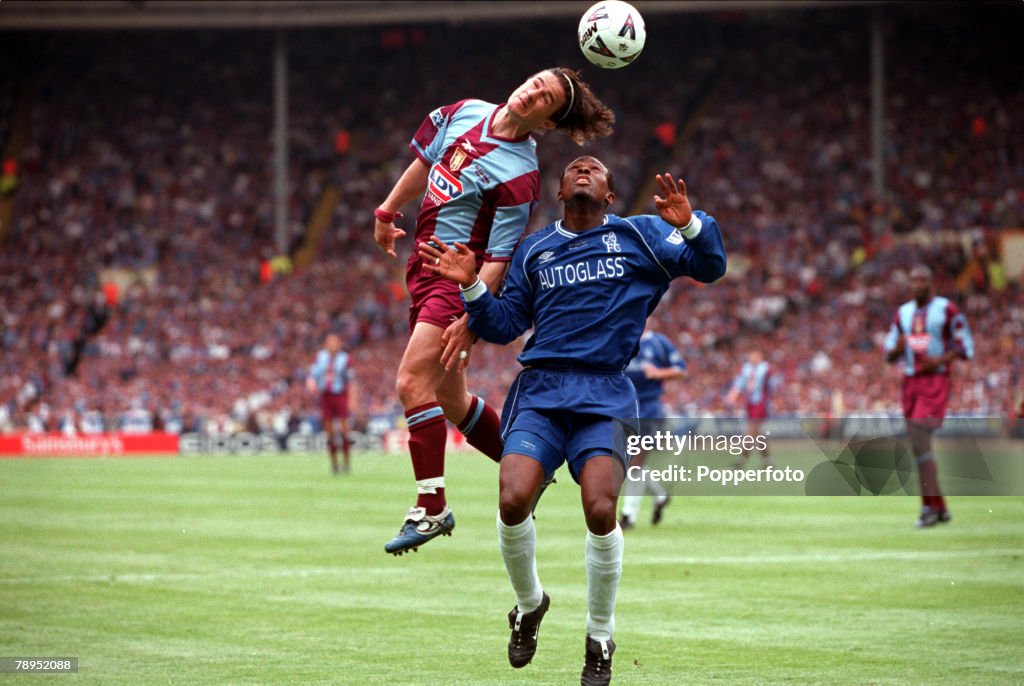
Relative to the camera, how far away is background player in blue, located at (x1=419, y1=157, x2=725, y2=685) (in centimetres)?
683

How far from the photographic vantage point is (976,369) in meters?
30.6

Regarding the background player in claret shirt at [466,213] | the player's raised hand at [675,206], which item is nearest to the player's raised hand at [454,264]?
the background player in claret shirt at [466,213]

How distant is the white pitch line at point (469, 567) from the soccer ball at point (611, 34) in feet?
17.3

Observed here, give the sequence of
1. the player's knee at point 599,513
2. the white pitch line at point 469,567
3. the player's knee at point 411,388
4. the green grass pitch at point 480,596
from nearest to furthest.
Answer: the player's knee at point 599,513, the green grass pitch at point 480,596, the player's knee at point 411,388, the white pitch line at point 469,567

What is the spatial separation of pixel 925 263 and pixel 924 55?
800 centimetres

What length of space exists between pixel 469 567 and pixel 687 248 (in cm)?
552

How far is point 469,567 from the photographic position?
11797 millimetres

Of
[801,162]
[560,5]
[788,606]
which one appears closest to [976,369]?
[801,162]

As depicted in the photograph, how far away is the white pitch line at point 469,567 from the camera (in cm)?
1093

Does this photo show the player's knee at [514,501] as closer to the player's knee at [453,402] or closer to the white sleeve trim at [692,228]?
the player's knee at [453,402]

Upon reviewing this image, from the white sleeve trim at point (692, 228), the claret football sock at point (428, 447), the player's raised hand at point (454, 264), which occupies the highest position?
the white sleeve trim at point (692, 228)

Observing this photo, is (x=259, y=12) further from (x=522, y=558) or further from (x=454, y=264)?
(x=522, y=558)

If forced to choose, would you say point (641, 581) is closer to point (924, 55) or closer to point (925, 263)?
point (925, 263)

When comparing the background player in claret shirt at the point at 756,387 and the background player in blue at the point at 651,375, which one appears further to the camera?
the background player in claret shirt at the point at 756,387
